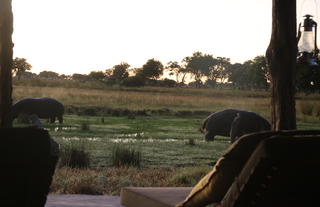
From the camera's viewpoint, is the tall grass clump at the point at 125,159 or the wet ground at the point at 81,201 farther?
the tall grass clump at the point at 125,159

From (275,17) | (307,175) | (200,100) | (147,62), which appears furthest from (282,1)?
(147,62)

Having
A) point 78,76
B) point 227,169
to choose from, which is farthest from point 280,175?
point 78,76

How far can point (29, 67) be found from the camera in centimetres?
7262

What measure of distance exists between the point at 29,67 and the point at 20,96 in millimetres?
31694

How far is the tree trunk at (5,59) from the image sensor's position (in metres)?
4.96

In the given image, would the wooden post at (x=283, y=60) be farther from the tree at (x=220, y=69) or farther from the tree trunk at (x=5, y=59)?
the tree at (x=220, y=69)

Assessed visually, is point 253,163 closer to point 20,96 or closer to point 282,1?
point 282,1

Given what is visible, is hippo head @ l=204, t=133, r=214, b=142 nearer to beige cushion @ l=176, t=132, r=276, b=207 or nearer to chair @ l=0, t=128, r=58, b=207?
chair @ l=0, t=128, r=58, b=207

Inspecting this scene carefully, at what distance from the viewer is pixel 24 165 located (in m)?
2.67

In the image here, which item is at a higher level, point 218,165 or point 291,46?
point 291,46

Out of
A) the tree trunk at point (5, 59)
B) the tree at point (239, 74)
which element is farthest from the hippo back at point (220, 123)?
the tree at point (239, 74)

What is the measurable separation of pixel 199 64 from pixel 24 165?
92.1 m

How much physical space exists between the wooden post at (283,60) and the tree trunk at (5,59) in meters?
1.99

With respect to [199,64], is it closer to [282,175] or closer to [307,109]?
[307,109]
